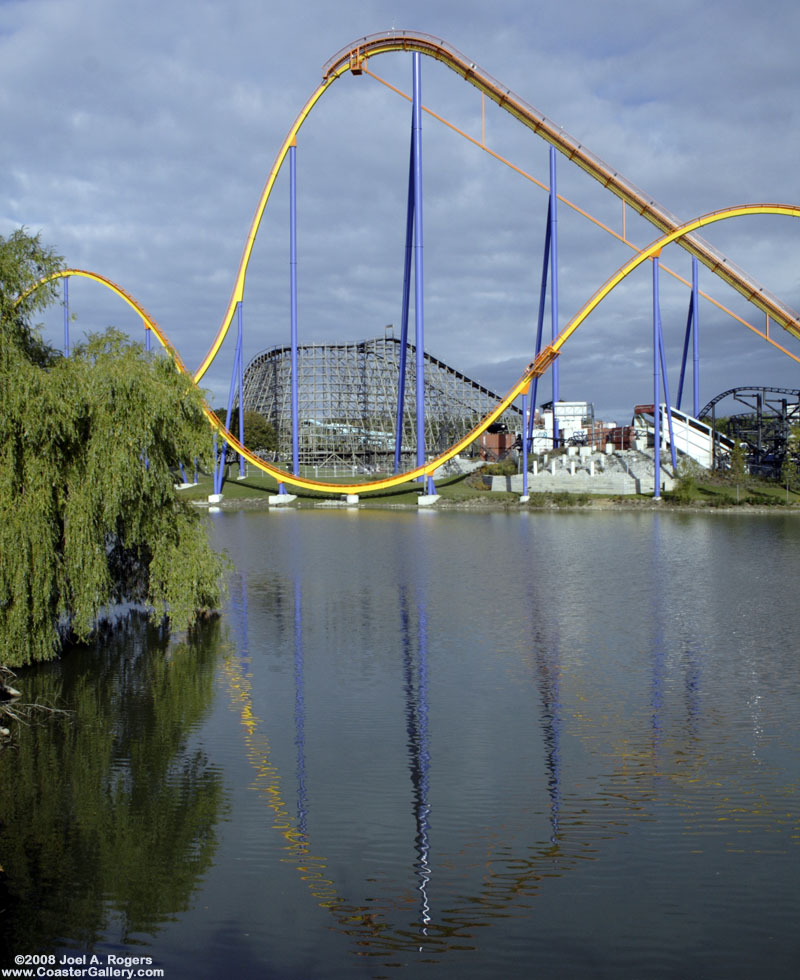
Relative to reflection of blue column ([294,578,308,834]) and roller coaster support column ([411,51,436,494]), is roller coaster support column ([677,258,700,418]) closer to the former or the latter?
roller coaster support column ([411,51,436,494])

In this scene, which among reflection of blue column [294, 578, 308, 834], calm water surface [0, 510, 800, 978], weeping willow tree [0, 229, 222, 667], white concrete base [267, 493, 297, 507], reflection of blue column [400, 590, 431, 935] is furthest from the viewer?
white concrete base [267, 493, 297, 507]

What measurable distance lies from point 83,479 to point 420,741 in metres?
6.22

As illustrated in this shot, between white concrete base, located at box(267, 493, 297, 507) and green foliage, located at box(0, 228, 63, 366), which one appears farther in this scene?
white concrete base, located at box(267, 493, 297, 507)

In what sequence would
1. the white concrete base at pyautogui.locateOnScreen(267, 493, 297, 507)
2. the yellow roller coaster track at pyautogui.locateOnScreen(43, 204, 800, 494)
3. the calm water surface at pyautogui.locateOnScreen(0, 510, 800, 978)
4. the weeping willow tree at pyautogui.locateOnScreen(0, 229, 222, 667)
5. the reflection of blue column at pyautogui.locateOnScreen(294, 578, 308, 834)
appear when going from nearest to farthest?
the calm water surface at pyautogui.locateOnScreen(0, 510, 800, 978) < the reflection of blue column at pyautogui.locateOnScreen(294, 578, 308, 834) < the weeping willow tree at pyautogui.locateOnScreen(0, 229, 222, 667) < the yellow roller coaster track at pyautogui.locateOnScreen(43, 204, 800, 494) < the white concrete base at pyautogui.locateOnScreen(267, 493, 297, 507)

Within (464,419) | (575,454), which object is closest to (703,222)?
(575,454)

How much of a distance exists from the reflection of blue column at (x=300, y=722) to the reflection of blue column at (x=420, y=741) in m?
1.03

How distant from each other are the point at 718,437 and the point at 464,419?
67.6 feet

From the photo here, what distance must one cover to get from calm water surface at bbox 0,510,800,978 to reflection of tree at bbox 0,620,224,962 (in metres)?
0.03

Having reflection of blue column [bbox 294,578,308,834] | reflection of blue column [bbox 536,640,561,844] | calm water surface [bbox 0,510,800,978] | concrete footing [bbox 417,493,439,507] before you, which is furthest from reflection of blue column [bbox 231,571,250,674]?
concrete footing [bbox 417,493,439,507]

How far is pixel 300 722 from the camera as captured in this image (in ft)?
36.1

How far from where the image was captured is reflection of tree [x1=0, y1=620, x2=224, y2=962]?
666 centimetres

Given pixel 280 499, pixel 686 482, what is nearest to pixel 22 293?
pixel 280 499

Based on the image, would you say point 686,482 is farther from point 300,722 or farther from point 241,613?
point 300,722

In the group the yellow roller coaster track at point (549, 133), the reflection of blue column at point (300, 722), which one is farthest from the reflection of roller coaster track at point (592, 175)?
the reflection of blue column at point (300, 722)
